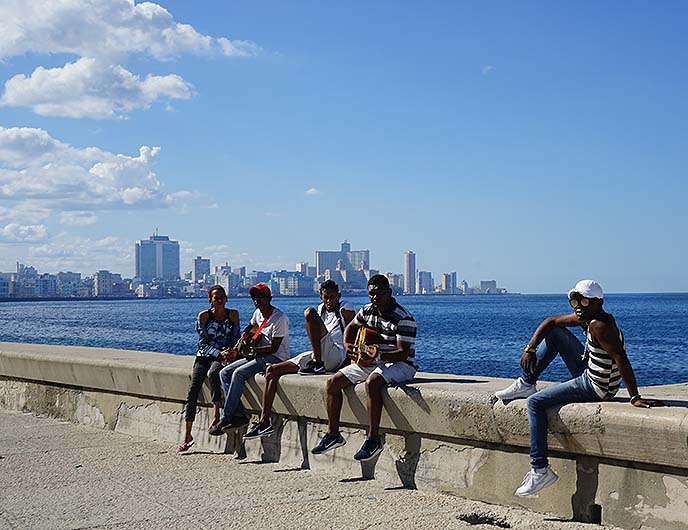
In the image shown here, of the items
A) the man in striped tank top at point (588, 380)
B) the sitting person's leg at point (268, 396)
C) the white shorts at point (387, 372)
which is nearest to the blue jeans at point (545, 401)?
the man in striped tank top at point (588, 380)

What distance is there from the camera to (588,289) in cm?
614

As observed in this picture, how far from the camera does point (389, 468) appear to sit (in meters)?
7.38

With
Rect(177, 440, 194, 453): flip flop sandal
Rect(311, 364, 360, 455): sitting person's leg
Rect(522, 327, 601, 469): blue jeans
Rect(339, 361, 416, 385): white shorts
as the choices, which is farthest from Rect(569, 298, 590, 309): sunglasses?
A: Rect(177, 440, 194, 453): flip flop sandal

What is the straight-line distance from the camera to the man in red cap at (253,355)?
8.65 m

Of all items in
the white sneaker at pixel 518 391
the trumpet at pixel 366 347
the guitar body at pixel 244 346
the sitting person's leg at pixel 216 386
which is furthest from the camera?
the sitting person's leg at pixel 216 386

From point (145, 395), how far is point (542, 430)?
5.03 metres

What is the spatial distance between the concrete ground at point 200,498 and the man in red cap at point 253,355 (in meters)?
0.39

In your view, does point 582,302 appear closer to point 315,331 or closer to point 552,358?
point 552,358

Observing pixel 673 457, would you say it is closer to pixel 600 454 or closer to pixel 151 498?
pixel 600 454

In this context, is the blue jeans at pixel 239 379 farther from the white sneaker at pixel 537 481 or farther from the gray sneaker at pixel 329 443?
the white sneaker at pixel 537 481

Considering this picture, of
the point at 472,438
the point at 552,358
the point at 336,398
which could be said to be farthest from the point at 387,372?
the point at 552,358

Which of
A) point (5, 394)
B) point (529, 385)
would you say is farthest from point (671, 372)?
point (529, 385)

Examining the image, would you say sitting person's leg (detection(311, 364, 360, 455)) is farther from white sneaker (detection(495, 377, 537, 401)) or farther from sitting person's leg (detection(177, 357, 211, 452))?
sitting person's leg (detection(177, 357, 211, 452))

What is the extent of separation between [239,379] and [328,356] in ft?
2.70
